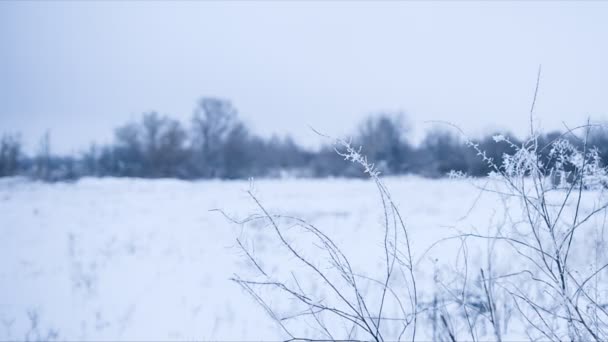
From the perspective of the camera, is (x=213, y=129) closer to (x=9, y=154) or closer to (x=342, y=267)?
(x=9, y=154)

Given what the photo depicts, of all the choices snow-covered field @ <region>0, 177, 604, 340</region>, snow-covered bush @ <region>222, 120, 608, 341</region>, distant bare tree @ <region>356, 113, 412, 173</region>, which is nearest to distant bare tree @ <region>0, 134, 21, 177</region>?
snow-covered field @ <region>0, 177, 604, 340</region>

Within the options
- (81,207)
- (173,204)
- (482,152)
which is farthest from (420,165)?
(482,152)

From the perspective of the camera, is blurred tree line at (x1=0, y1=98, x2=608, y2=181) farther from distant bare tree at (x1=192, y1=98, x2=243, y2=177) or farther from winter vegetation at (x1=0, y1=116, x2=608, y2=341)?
winter vegetation at (x1=0, y1=116, x2=608, y2=341)

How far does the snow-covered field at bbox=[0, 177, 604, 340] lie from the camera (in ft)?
12.4

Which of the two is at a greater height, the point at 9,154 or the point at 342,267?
the point at 9,154

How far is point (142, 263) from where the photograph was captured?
601cm

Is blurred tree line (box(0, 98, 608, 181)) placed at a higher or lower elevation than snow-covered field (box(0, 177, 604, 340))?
higher

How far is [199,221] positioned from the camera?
9.64 meters

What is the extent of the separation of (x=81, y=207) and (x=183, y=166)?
21.3m

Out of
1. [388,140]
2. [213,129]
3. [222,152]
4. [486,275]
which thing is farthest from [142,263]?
[213,129]

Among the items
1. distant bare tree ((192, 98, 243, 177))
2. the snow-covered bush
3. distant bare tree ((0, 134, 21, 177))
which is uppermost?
distant bare tree ((192, 98, 243, 177))

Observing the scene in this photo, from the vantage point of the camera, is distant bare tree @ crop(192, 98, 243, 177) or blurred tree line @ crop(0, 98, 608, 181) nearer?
blurred tree line @ crop(0, 98, 608, 181)

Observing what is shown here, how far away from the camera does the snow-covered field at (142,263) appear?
3770mm

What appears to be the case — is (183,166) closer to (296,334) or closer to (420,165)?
(420,165)
